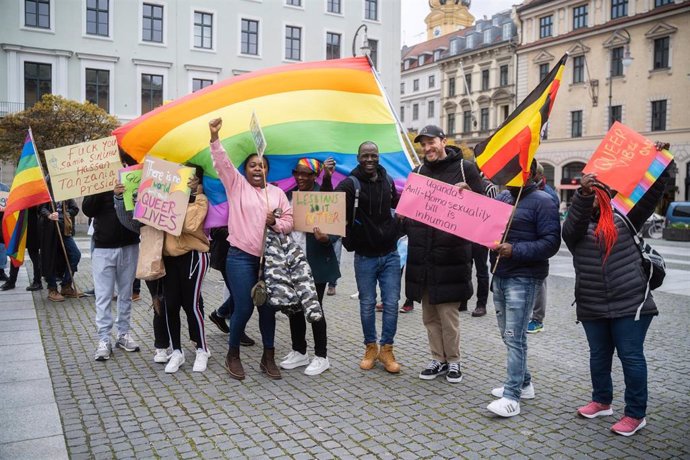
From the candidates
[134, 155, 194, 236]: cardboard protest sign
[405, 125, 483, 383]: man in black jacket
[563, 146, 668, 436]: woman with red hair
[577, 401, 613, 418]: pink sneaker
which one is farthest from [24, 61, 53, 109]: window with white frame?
[577, 401, 613, 418]: pink sneaker

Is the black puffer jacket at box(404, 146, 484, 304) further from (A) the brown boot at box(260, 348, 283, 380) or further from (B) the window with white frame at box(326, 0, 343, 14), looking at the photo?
(B) the window with white frame at box(326, 0, 343, 14)

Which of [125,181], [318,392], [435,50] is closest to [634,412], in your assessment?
[318,392]

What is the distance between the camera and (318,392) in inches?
190

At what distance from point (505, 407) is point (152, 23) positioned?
34.7 meters

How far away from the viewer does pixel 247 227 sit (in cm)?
498

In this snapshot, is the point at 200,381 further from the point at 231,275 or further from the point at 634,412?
the point at 634,412

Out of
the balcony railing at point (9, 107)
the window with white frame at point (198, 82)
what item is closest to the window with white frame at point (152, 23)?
the window with white frame at point (198, 82)

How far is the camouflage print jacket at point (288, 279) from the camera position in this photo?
4.94 m

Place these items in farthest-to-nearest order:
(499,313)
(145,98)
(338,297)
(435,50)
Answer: (435,50) < (145,98) < (338,297) < (499,313)

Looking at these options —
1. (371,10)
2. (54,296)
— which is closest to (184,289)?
(54,296)

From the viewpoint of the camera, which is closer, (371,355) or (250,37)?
(371,355)

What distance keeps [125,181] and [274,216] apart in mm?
1576

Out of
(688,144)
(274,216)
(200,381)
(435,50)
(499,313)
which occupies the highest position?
(435,50)

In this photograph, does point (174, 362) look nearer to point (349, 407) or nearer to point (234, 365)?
point (234, 365)
